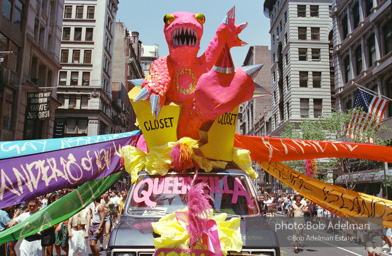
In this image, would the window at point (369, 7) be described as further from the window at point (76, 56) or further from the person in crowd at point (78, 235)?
the window at point (76, 56)

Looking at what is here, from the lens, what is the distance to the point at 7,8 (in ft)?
70.9

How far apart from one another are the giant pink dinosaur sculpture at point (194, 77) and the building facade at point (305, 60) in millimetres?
38713

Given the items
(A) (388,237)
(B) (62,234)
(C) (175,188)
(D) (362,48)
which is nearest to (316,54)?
(D) (362,48)

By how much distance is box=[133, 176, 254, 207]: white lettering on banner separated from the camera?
4527mm

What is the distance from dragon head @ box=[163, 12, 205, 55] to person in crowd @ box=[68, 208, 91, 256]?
5.40 metres

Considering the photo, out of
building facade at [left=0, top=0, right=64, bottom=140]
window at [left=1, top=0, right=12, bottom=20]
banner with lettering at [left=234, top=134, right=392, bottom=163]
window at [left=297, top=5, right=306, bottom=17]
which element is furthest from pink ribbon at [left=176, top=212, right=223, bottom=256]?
window at [left=297, top=5, right=306, bottom=17]

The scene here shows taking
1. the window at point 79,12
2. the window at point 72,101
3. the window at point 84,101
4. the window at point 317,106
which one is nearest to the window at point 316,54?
the window at point 317,106

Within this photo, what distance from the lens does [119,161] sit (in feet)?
17.9

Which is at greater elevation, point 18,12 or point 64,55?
point 64,55

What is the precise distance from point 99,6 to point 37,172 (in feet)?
149

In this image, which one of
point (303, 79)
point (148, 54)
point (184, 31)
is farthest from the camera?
point (148, 54)

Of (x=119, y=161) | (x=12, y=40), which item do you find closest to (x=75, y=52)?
(x=12, y=40)

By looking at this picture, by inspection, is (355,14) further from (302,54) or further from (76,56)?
(76,56)

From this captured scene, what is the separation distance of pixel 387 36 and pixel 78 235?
967 inches
